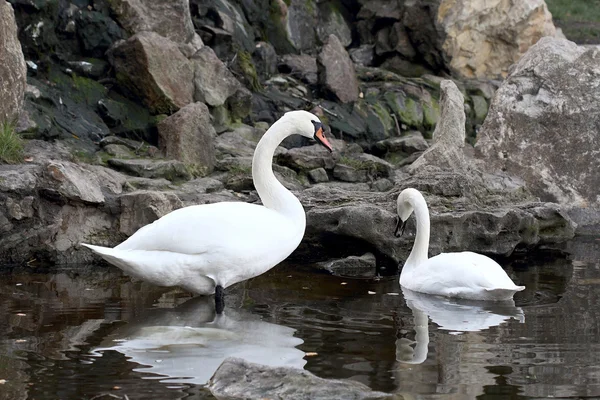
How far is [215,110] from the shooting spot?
14047 mm

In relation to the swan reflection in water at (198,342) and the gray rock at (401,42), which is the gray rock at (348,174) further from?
the gray rock at (401,42)

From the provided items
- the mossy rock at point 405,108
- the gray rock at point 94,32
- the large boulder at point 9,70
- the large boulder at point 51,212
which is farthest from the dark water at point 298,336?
the mossy rock at point 405,108

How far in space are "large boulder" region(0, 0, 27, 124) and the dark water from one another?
97.1 inches

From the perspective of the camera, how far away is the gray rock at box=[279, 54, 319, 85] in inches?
683

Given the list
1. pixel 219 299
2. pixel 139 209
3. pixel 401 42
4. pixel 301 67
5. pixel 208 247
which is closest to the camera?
pixel 208 247

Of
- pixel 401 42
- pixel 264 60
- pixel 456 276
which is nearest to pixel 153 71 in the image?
pixel 264 60

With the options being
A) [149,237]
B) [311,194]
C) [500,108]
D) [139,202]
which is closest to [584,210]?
[500,108]

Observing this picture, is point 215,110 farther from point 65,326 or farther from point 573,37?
point 573,37

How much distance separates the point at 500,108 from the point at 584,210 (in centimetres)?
165

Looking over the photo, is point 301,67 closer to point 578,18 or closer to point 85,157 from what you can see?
point 85,157

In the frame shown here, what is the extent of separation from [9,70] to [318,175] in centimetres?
422

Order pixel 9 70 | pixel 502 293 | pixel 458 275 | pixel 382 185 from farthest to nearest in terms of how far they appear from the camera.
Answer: pixel 382 185, pixel 9 70, pixel 458 275, pixel 502 293

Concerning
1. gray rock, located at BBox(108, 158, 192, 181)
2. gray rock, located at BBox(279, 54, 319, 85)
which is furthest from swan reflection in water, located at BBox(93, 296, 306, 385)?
gray rock, located at BBox(279, 54, 319, 85)

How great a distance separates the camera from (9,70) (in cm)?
999
